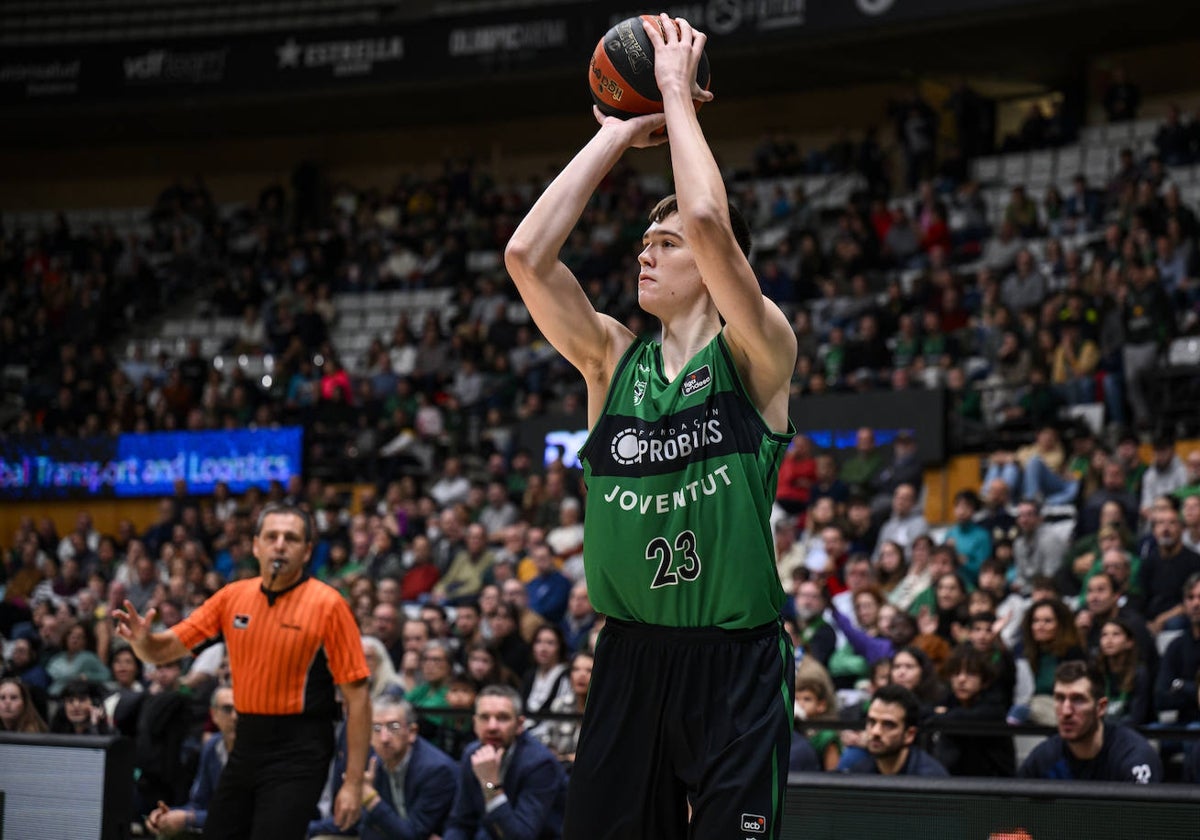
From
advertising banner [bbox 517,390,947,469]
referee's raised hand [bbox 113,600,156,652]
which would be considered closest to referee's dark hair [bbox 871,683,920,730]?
referee's raised hand [bbox 113,600,156,652]

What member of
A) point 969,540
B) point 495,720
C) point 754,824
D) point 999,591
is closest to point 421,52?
point 969,540

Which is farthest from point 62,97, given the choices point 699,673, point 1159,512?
point 699,673

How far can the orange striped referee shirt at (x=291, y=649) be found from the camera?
17.9 ft

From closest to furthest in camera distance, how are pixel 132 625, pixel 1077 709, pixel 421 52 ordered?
pixel 132 625, pixel 1077 709, pixel 421 52

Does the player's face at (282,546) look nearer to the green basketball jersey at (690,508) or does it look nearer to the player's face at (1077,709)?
the green basketball jersey at (690,508)

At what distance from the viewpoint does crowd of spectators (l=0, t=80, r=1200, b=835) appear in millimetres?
8719

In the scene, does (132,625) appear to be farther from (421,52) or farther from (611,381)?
(421,52)

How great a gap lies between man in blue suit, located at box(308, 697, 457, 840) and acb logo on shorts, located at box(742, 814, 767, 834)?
13.8 feet

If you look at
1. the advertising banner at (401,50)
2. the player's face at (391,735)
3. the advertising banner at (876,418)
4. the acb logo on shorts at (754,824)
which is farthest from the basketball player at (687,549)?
the advertising banner at (401,50)

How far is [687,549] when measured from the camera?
10.7 ft

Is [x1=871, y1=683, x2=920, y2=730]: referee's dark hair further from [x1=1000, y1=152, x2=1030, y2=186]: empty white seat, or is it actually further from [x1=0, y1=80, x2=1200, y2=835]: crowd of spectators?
[x1=1000, y1=152, x2=1030, y2=186]: empty white seat

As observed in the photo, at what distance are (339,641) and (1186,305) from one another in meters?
10.7

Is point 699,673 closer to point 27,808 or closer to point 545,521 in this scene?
point 27,808

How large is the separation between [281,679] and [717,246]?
117 inches
